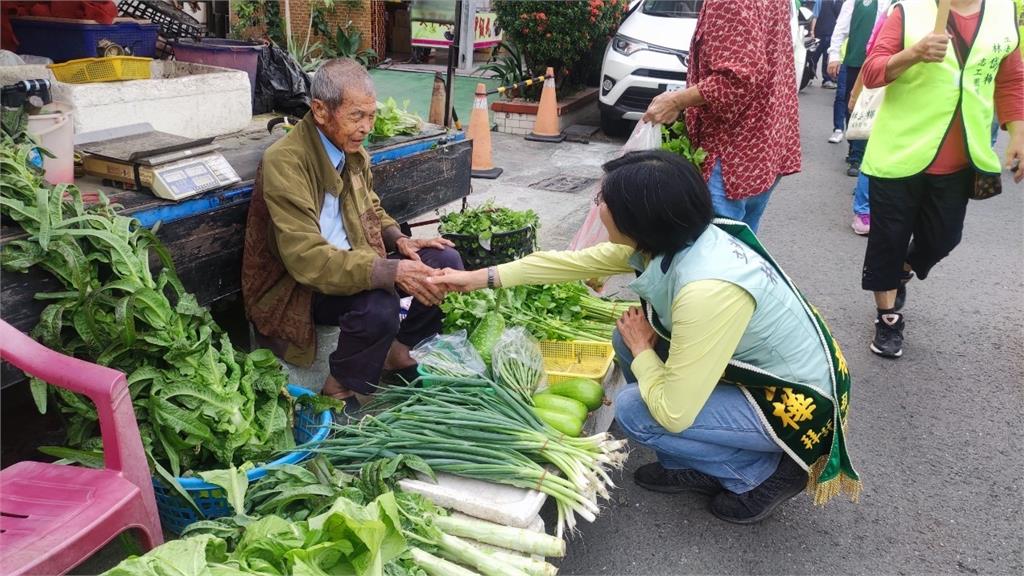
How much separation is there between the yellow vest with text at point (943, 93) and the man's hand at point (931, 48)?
143mm

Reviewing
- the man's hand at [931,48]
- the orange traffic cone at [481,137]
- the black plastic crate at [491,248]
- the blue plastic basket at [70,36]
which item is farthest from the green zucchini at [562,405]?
the orange traffic cone at [481,137]

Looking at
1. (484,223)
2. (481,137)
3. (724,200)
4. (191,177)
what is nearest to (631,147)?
(724,200)

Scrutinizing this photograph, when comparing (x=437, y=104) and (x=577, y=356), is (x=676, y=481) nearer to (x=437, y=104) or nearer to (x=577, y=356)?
(x=577, y=356)

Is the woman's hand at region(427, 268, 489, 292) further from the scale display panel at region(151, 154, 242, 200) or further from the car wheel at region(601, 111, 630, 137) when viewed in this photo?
the car wheel at region(601, 111, 630, 137)

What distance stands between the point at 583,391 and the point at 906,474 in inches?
58.1

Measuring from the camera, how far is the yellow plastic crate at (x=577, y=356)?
132 inches

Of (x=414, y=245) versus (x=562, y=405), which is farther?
(x=414, y=245)

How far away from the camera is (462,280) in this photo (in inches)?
120

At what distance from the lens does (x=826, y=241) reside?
6.25 meters

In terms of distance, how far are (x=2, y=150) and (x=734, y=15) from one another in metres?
2.82

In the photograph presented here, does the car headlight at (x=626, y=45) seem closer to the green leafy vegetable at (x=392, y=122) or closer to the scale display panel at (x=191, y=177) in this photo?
the green leafy vegetable at (x=392, y=122)

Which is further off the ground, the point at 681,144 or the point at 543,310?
the point at 681,144

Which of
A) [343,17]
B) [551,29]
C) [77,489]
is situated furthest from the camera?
[343,17]

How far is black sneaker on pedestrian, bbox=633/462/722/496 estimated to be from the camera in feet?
9.84
